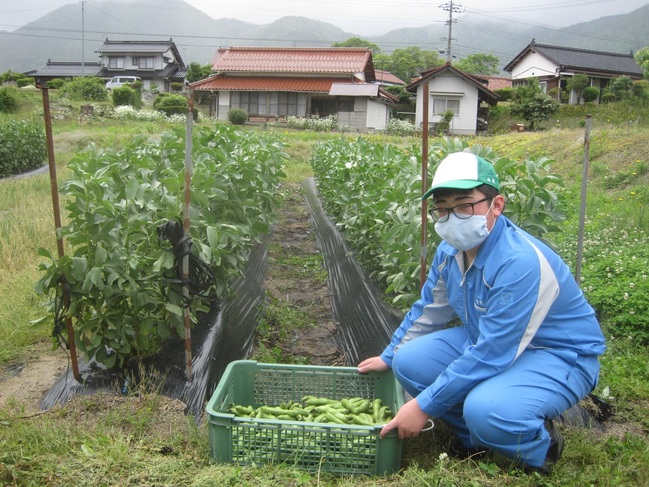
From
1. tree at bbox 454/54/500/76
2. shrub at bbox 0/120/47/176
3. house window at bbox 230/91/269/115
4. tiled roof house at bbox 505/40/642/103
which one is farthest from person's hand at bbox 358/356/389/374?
tree at bbox 454/54/500/76

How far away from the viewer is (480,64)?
63.2 metres

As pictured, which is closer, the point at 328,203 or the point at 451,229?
the point at 451,229

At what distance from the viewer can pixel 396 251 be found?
4.48 m

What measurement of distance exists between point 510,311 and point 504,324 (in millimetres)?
56

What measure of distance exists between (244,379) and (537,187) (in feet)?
6.60

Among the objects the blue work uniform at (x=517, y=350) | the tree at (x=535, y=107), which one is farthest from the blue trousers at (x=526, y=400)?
the tree at (x=535, y=107)

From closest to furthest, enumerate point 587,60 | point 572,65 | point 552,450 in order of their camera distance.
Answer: point 552,450, point 572,65, point 587,60

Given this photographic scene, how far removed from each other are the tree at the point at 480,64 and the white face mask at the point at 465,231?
205 ft

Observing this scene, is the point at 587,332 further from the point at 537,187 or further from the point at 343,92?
the point at 343,92

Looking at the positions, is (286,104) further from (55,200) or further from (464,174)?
(464,174)

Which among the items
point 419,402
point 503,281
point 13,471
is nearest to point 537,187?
point 503,281

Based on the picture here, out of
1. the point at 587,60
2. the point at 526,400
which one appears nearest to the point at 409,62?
the point at 587,60

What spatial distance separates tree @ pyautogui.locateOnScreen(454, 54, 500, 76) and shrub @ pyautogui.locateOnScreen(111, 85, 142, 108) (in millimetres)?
39168

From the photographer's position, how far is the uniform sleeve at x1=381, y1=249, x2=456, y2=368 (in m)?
2.92
